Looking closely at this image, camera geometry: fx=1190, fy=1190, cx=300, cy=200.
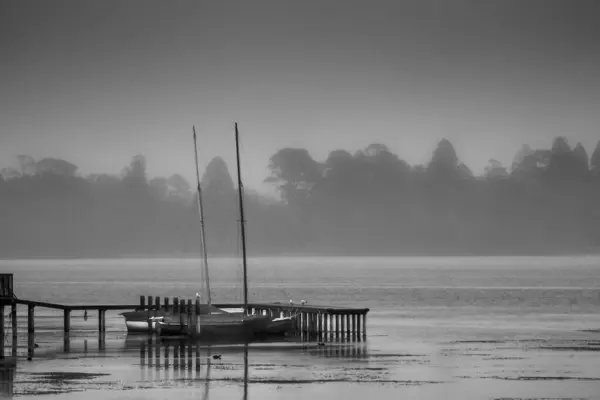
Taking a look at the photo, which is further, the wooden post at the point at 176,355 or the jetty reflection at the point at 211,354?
the wooden post at the point at 176,355

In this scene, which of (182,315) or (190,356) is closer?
(190,356)

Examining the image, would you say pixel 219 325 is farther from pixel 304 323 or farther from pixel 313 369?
pixel 313 369

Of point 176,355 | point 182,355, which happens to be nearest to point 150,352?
point 176,355

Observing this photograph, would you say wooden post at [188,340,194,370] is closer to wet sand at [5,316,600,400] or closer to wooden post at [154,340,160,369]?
wet sand at [5,316,600,400]

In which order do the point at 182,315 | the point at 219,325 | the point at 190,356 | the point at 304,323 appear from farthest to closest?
the point at 304,323 < the point at 182,315 < the point at 219,325 < the point at 190,356

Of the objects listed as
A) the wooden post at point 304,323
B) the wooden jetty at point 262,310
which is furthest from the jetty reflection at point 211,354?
the wooden post at point 304,323

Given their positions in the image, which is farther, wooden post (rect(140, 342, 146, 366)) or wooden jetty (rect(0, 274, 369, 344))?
wooden jetty (rect(0, 274, 369, 344))

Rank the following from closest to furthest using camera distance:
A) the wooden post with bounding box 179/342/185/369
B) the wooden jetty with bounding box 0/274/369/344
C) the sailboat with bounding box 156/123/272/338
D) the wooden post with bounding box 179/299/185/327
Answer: the wooden post with bounding box 179/342/185/369 < the sailboat with bounding box 156/123/272/338 < the wooden jetty with bounding box 0/274/369/344 < the wooden post with bounding box 179/299/185/327

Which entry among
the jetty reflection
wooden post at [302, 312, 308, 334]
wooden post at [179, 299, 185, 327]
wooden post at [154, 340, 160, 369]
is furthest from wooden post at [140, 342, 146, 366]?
wooden post at [302, 312, 308, 334]

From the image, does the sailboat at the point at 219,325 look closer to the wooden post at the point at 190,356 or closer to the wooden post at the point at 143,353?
the wooden post at the point at 190,356

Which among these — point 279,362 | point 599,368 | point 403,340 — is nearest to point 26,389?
point 279,362

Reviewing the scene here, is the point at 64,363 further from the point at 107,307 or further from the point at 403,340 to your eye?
the point at 403,340

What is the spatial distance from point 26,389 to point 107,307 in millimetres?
24976

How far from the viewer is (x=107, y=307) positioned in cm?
6544
